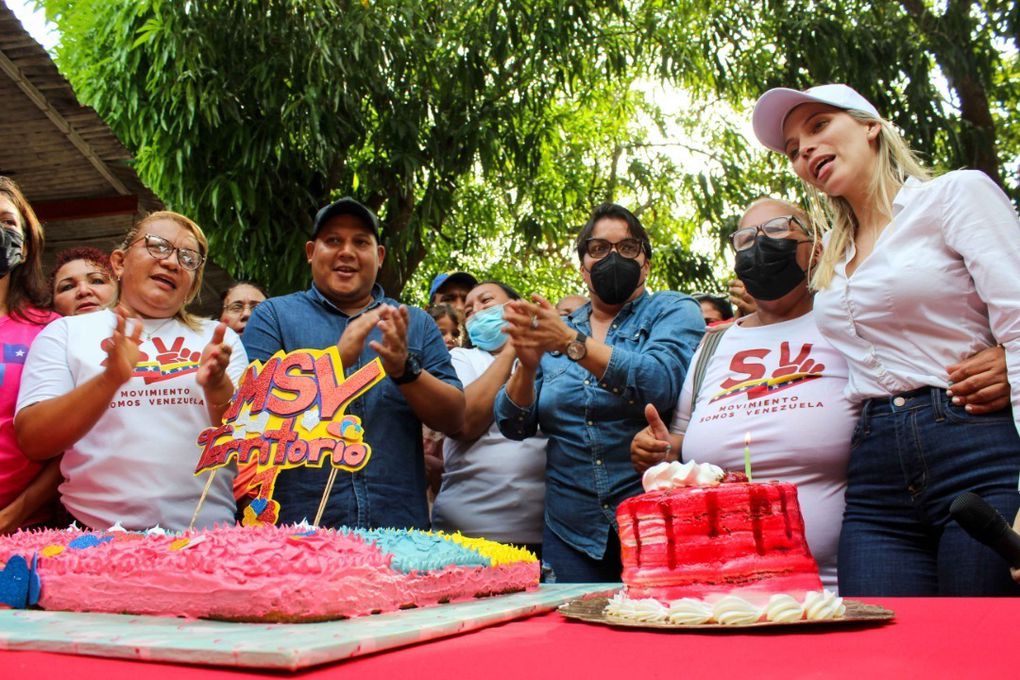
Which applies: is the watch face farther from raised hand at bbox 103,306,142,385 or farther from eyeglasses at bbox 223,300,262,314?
eyeglasses at bbox 223,300,262,314

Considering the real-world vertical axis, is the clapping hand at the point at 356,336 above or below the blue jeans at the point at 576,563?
Answer: above

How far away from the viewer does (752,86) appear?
9281 millimetres

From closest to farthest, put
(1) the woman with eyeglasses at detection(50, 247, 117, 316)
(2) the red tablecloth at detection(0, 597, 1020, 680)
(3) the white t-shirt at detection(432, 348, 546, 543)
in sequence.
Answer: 1. (2) the red tablecloth at detection(0, 597, 1020, 680)
2. (3) the white t-shirt at detection(432, 348, 546, 543)
3. (1) the woman with eyeglasses at detection(50, 247, 117, 316)

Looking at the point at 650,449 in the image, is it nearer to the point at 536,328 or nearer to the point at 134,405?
the point at 536,328

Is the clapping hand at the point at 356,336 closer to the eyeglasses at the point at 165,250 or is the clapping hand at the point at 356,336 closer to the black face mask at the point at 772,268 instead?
the eyeglasses at the point at 165,250

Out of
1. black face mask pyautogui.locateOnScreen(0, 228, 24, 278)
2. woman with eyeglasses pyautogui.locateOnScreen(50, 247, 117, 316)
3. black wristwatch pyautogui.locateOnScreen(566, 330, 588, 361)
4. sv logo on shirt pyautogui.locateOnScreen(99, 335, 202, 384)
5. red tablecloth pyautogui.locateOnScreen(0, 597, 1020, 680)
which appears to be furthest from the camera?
woman with eyeglasses pyautogui.locateOnScreen(50, 247, 117, 316)

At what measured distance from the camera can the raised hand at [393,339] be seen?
3.15 meters

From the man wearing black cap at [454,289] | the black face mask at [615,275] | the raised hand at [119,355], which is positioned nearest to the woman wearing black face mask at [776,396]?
the black face mask at [615,275]

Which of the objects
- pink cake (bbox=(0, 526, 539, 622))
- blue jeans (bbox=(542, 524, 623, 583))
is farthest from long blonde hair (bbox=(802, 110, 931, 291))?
pink cake (bbox=(0, 526, 539, 622))

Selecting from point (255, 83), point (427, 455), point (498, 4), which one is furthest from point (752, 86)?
point (427, 455)

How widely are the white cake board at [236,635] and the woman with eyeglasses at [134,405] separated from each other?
0.87 meters

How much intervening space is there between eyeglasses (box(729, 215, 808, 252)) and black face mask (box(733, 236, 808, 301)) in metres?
0.03

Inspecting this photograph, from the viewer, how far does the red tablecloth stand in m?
1.40

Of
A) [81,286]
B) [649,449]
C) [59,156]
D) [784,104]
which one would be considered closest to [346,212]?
[81,286]
